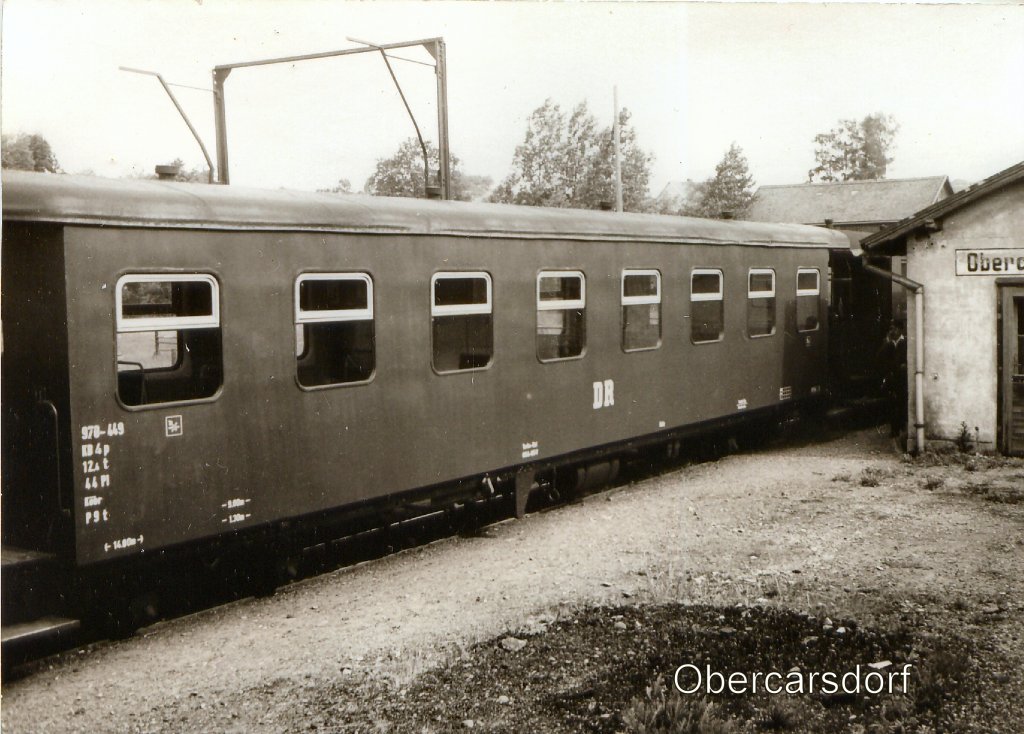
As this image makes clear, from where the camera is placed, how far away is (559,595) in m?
7.12

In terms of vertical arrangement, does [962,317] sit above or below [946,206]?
below

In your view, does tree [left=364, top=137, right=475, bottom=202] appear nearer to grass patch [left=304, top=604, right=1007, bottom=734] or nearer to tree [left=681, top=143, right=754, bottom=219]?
tree [left=681, top=143, right=754, bottom=219]

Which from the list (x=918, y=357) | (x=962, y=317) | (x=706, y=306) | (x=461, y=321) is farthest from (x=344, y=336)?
(x=962, y=317)

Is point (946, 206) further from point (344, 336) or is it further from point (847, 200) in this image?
point (847, 200)

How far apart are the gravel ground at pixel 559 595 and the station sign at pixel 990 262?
2.66 metres

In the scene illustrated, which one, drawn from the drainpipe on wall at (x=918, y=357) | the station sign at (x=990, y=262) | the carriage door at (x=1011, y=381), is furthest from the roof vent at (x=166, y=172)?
the carriage door at (x=1011, y=381)

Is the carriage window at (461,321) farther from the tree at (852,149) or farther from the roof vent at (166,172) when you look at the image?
the tree at (852,149)

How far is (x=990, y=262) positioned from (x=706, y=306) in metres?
3.63

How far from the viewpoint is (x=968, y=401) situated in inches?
A: 491

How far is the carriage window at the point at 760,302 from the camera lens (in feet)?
41.4

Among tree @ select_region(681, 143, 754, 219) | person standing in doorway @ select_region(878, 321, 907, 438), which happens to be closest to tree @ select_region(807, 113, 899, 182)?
tree @ select_region(681, 143, 754, 219)

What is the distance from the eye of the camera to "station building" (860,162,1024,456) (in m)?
12.2

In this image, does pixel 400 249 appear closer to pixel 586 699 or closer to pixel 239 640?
pixel 239 640

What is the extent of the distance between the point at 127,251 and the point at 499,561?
383 cm
